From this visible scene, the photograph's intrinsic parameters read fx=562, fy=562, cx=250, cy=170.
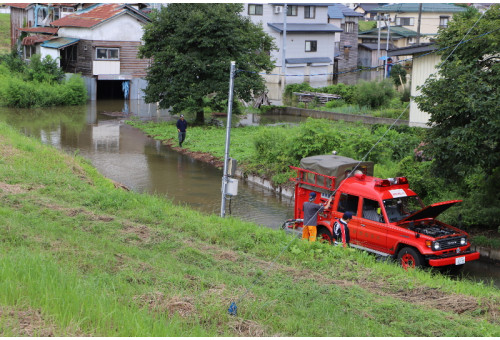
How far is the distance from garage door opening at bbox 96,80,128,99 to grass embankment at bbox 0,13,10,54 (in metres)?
20.6

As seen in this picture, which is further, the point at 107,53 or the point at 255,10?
the point at 255,10

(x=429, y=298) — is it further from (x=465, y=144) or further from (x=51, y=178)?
(x=51, y=178)

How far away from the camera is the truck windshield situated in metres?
13.2

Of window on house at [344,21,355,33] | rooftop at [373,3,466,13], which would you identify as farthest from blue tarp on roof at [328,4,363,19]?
rooftop at [373,3,466,13]

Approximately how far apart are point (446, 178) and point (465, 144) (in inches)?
55.8

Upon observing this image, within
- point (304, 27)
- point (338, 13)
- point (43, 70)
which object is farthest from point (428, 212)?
point (338, 13)

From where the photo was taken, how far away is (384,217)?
13016 millimetres

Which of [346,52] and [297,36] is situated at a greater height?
[297,36]

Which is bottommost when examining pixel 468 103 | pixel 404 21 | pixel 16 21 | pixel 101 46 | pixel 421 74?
pixel 468 103

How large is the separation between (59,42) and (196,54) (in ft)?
63.9

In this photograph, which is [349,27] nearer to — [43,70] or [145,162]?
[43,70]

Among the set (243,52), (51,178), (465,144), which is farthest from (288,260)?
(243,52)

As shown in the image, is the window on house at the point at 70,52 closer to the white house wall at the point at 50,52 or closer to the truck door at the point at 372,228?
the white house wall at the point at 50,52

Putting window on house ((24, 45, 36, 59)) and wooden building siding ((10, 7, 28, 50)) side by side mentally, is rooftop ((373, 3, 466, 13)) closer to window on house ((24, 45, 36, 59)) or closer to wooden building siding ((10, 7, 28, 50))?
wooden building siding ((10, 7, 28, 50))
